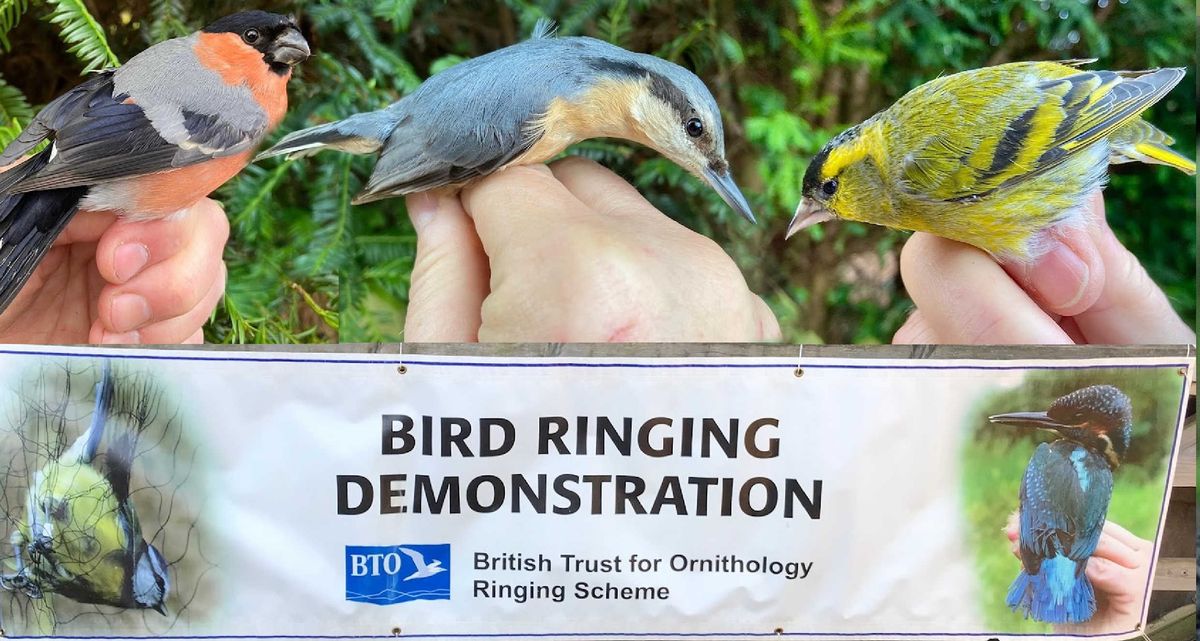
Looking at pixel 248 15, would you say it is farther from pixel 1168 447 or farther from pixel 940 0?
pixel 1168 447

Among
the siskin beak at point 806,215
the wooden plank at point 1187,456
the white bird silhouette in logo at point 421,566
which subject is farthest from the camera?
the wooden plank at point 1187,456

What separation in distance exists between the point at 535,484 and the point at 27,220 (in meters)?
0.85

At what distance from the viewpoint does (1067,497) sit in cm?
164

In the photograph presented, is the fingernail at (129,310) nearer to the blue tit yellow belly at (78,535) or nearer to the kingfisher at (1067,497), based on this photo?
the blue tit yellow belly at (78,535)

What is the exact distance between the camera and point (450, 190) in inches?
58.0

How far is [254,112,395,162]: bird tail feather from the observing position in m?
1.43

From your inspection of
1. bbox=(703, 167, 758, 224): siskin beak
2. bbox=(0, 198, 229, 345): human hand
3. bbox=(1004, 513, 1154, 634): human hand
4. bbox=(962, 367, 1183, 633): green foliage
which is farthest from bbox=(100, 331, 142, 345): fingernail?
bbox=(1004, 513, 1154, 634): human hand

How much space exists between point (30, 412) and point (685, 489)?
3.49ft

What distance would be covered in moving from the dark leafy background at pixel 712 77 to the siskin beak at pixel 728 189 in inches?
0.8

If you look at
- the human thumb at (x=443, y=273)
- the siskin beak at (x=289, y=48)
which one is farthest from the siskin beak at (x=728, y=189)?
the siskin beak at (x=289, y=48)

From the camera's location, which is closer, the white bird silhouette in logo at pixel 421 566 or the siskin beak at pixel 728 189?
the siskin beak at pixel 728 189

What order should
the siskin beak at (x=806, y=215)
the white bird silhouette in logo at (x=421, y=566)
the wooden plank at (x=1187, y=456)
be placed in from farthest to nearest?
the wooden plank at (x=1187, y=456) → the white bird silhouette in logo at (x=421, y=566) → the siskin beak at (x=806, y=215)

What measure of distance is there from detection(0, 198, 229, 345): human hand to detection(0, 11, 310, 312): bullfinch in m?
0.04

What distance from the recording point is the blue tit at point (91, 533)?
5.04 feet
